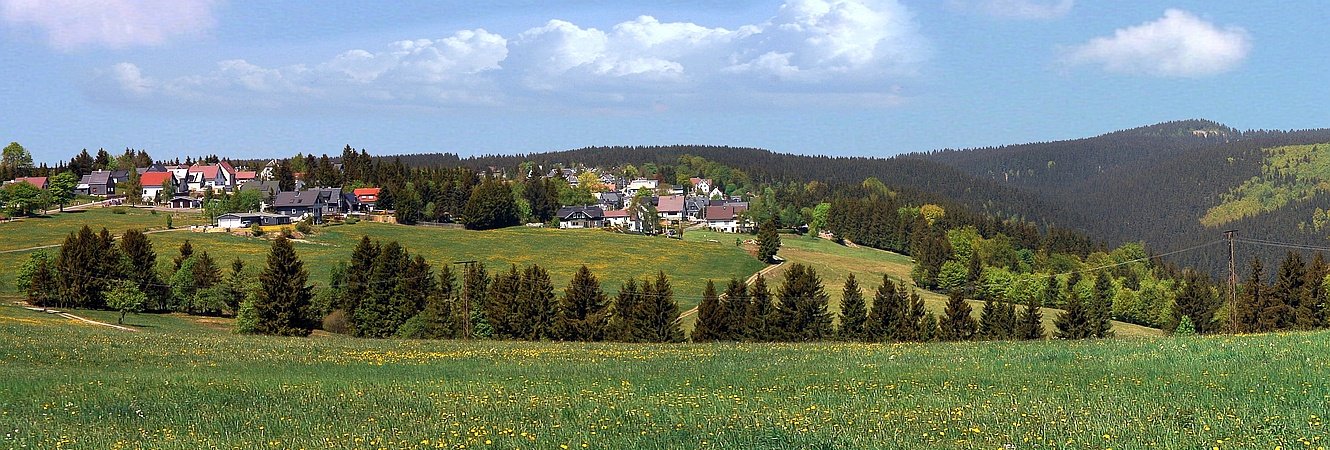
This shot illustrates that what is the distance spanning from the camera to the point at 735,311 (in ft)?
244

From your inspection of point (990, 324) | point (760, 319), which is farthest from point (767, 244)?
point (760, 319)

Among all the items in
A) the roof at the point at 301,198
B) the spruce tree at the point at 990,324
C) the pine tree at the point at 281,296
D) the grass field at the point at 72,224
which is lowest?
the spruce tree at the point at 990,324

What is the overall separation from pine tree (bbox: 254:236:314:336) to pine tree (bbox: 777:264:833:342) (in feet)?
108

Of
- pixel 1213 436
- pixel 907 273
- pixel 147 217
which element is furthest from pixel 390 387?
pixel 147 217

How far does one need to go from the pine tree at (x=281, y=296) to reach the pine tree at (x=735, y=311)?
2858cm

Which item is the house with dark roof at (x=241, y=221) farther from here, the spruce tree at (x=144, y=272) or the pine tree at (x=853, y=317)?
the pine tree at (x=853, y=317)

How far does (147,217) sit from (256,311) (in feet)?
348

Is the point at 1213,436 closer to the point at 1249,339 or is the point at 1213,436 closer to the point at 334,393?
the point at 334,393

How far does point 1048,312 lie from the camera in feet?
398

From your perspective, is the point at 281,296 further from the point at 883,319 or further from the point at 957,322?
the point at 957,322

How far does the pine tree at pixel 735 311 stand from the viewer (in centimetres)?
7294

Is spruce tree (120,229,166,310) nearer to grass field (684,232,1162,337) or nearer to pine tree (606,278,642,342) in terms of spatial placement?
pine tree (606,278,642,342)

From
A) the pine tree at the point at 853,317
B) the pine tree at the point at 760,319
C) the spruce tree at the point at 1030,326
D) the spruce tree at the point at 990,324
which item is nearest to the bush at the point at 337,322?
the pine tree at the point at 760,319

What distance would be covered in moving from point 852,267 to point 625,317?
8506cm
